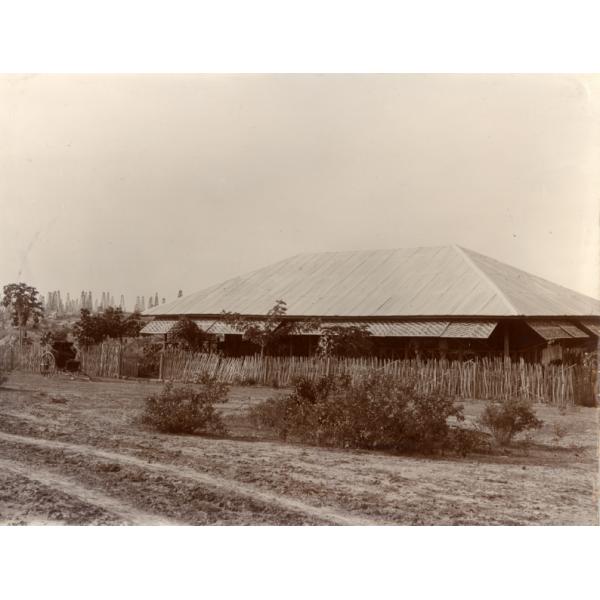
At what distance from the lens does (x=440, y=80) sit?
28.1 ft

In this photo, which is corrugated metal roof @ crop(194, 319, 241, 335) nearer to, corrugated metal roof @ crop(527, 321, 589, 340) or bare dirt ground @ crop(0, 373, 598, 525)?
bare dirt ground @ crop(0, 373, 598, 525)

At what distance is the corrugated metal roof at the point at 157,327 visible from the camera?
14.9m

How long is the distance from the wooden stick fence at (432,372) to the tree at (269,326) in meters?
0.56

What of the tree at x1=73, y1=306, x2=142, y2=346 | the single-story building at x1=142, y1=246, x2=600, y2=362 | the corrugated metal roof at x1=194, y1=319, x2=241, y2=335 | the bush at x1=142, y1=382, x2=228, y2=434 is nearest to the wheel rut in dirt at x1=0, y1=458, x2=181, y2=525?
the bush at x1=142, y1=382, x2=228, y2=434

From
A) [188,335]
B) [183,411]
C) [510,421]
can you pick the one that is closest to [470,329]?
[510,421]

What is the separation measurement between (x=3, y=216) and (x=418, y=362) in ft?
26.2

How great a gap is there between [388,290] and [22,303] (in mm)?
8968

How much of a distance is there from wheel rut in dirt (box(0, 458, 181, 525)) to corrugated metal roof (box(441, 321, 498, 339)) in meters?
9.31

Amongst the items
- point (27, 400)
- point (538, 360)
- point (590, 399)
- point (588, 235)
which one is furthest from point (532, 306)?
point (27, 400)

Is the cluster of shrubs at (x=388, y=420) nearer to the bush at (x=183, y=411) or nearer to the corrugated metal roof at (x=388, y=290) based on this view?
the bush at (x=183, y=411)

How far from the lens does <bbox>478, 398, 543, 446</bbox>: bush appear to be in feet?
31.9

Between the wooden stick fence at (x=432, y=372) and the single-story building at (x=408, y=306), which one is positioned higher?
the single-story building at (x=408, y=306)

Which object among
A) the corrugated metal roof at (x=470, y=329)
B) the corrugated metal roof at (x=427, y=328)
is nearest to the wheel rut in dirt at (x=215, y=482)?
the corrugated metal roof at (x=427, y=328)

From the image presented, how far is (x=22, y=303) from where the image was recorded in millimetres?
10078
